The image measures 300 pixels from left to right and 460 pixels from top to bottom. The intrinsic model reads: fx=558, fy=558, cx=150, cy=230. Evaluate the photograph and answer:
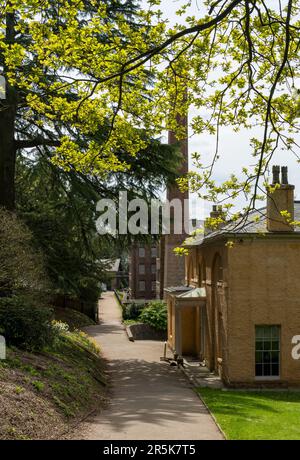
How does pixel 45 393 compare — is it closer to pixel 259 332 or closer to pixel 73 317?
pixel 259 332

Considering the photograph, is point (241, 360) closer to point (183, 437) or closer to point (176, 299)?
point (176, 299)

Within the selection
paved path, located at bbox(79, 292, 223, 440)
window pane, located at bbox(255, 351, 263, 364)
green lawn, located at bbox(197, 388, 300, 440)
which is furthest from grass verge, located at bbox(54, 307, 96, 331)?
green lawn, located at bbox(197, 388, 300, 440)

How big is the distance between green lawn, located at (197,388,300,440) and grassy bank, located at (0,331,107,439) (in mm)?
3536

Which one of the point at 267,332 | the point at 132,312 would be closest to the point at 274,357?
the point at 267,332

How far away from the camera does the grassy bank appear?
37.3 feet

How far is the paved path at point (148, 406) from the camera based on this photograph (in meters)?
12.3

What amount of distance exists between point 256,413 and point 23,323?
24.4ft

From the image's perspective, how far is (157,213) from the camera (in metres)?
23.1

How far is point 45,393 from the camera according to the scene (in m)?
13.8

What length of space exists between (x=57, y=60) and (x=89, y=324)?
37.6 metres

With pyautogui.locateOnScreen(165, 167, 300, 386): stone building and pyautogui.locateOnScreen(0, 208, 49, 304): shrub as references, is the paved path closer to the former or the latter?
pyautogui.locateOnScreen(165, 167, 300, 386): stone building

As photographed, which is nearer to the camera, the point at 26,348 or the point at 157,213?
the point at 26,348
